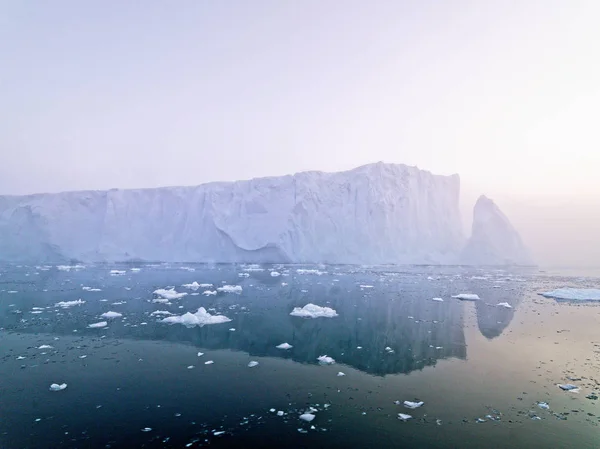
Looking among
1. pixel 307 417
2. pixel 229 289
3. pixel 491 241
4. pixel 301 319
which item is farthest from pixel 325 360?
pixel 491 241

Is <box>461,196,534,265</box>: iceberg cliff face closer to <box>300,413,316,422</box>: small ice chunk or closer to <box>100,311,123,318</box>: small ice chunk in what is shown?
<box>100,311,123,318</box>: small ice chunk

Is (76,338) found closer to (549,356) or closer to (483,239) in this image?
(549,356)

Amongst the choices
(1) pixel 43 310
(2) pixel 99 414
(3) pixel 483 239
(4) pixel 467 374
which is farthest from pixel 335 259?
(2) pixel 99 414

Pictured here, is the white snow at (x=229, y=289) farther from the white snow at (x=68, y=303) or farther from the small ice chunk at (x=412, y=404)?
the small ice chunk at (x=412, y=404)

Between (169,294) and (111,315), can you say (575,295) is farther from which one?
(111,315)

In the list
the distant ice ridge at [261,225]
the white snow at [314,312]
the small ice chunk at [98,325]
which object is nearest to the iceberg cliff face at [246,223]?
the distant ice ridge at [261,225]

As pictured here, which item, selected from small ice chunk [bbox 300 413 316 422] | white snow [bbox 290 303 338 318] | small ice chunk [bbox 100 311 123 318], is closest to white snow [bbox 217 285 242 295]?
white snow [bbox 290 303 338 318]
